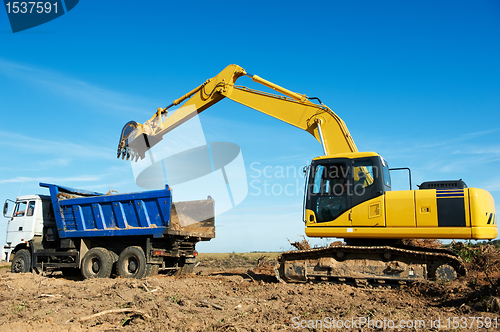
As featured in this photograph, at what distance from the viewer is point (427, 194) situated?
8547 mm

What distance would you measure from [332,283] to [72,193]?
34.6 feet

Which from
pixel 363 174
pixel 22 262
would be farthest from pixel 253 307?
pixel 22 262

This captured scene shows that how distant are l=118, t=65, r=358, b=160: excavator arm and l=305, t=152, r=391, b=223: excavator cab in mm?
972

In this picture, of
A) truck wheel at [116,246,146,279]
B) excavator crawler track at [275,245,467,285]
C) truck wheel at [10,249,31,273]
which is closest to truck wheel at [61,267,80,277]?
Result: truck wheel at [10,249,31,273]

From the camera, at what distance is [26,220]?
14.7m

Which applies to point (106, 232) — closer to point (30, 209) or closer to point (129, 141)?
point (129, 141)

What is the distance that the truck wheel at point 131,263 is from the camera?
11.7 meters

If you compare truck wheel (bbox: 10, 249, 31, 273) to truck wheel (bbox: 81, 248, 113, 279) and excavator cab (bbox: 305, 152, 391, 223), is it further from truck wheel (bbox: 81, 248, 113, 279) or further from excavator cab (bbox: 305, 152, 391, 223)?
excavator cab (bbox: 305, 152, 391, 223)

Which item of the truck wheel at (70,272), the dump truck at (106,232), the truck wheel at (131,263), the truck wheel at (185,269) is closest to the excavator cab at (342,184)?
the dump truck at (106,232)

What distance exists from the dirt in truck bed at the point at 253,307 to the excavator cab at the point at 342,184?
1.85 m

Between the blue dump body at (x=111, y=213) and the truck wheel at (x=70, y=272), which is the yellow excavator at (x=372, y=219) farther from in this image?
the truck wheel at (x=70, y=272)

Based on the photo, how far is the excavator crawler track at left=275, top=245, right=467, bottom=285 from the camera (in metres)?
8.66

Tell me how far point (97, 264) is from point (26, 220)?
4.27 meters

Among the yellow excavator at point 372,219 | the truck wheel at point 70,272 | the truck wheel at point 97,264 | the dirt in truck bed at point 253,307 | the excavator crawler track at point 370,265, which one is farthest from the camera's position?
the truck wheel at point 70,272
